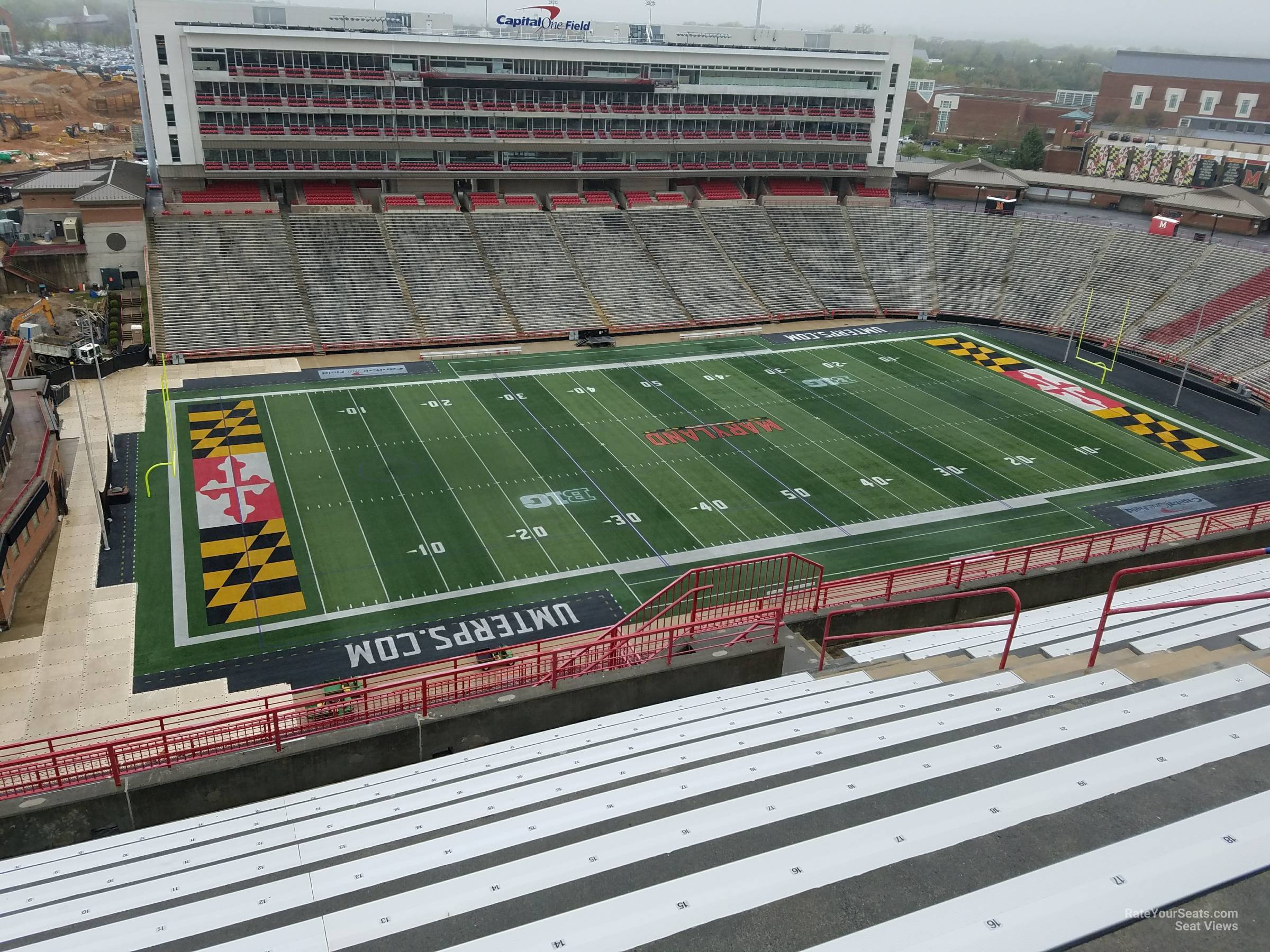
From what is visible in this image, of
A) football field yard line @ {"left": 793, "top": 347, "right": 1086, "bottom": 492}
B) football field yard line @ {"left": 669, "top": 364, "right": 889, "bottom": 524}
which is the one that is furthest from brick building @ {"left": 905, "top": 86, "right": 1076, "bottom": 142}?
football field yard line @ {"left": 669, "top": 364, "right": 889, "bottom": 524}

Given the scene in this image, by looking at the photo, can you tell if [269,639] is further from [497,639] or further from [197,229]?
[197,229]

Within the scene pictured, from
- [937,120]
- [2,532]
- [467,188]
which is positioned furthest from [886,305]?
[937,120]

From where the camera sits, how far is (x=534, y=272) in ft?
167

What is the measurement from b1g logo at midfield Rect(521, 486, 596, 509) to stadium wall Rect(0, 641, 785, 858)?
16979 mm

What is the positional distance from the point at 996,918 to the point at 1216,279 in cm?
5311

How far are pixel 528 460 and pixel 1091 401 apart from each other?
2626 cm

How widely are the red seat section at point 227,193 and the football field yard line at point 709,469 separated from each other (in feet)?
78.3

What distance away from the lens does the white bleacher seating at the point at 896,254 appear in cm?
5503

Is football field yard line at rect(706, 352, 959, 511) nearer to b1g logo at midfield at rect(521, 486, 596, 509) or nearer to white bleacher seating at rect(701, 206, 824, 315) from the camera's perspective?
white bleacher seating at rect(701, 206, 824, 315)

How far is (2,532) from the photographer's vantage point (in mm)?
23766

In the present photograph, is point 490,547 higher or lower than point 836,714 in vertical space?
lower

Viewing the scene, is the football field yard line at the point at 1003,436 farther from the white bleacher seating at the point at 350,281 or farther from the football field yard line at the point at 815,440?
the white bleacher seating at the point at 350,281

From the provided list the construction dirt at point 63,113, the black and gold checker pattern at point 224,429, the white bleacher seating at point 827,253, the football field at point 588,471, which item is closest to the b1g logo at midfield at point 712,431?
the football field at point 588,471

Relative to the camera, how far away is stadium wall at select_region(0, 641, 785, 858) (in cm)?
1209
